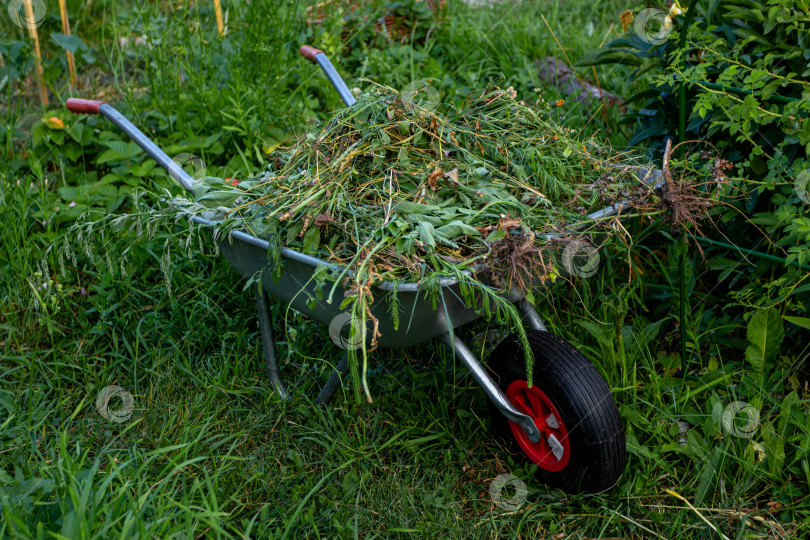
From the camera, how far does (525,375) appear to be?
1662 millimetres

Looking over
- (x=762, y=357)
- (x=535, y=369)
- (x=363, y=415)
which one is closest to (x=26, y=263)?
(x=363, y=415)

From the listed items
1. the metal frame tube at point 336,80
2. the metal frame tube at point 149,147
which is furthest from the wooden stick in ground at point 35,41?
the metal frame tube at point 336,80

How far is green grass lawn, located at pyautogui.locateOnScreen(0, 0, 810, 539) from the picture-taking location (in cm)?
167

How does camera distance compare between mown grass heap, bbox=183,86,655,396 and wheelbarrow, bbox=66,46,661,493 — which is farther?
wheelbarrow, bbox=66,46,661,493

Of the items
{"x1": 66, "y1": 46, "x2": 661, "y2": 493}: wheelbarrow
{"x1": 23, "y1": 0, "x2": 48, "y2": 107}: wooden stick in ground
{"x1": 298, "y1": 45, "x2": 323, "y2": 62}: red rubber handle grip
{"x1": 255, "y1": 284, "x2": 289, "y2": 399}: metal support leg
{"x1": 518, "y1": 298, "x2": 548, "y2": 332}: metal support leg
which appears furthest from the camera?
{"x1": 23, "y1": 0, "x2": 48, "y2": 107}: wooden stick in ground

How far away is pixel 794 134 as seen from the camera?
5.82ft

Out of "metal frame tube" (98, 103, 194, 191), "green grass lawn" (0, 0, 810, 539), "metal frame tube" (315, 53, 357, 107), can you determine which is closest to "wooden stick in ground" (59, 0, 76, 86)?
"green grass lawn" (0, 0, 810, 539)

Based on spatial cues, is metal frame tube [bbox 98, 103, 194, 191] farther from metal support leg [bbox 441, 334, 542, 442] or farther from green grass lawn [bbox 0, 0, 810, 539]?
metal support leg [bbox 441, 334, 542, 442]

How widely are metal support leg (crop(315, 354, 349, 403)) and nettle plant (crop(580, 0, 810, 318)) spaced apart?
1.15m

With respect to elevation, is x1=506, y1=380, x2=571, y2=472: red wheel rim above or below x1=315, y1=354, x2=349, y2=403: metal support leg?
above

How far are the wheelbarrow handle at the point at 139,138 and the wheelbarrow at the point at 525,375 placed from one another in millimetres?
238

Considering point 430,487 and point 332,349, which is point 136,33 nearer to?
point 332,349

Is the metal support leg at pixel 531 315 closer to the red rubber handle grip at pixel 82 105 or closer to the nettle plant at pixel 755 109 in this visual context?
the nettle plant at pixel 755 109

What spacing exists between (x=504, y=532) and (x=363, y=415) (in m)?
0.56
